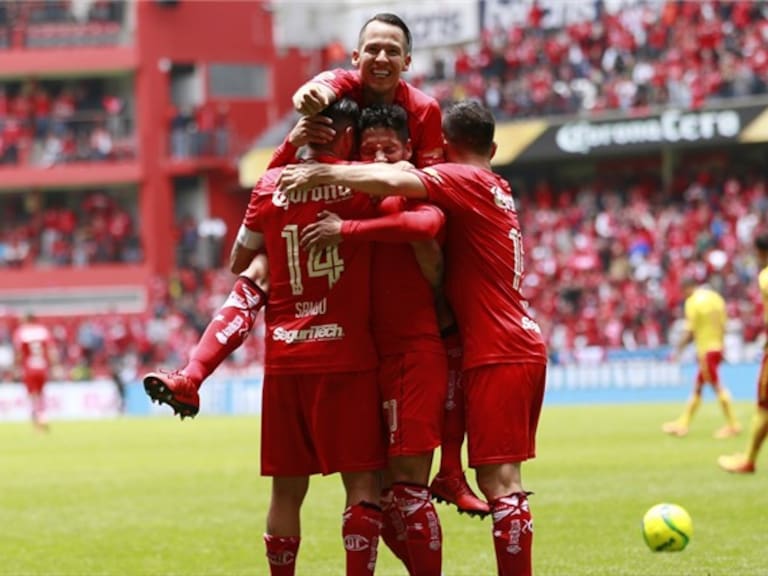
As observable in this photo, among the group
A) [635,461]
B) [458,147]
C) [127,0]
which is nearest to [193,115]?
[127,0]

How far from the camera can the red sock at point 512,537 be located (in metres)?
7.89

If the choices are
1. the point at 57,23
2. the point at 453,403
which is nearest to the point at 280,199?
the point at 453,403

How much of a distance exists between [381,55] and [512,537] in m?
2.34

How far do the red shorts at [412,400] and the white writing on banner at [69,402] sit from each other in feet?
107

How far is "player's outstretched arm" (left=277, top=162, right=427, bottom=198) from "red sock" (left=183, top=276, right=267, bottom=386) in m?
0.69

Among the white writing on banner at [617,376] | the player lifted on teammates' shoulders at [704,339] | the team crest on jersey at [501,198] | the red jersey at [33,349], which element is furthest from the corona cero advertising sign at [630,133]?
the team crest on jersey at [501,198]

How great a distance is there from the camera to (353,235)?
25.7ft

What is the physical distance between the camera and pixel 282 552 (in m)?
8.33

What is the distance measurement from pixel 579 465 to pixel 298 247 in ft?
34.5

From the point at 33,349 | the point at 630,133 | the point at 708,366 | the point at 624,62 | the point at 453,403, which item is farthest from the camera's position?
the point at 624,62

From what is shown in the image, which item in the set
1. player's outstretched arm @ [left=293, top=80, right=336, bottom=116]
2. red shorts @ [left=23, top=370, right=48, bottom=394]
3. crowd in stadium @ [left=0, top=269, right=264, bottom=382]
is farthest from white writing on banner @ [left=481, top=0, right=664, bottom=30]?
player's outstretched arm @ [left=293, top=80, right=336, bottom=116]

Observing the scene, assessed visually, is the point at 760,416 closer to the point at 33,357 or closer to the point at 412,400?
the point at 412,400

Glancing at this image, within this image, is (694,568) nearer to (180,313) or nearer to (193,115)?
(180,313)

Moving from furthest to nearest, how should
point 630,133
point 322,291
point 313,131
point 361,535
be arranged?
point 630,133 < point 322,291 < point 313,131 < point 361,535
